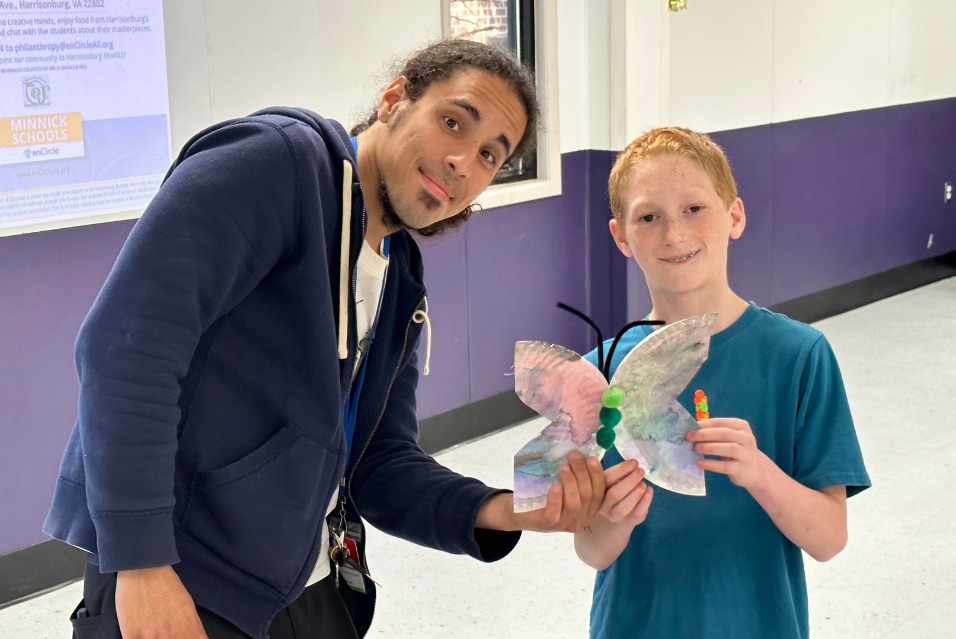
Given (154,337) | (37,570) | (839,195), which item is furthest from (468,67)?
(839,195)

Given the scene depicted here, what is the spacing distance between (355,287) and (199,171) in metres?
0.27

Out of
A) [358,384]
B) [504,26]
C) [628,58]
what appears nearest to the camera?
[358,384]

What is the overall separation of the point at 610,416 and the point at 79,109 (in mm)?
2044

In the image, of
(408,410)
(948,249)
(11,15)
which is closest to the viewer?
(408,410)

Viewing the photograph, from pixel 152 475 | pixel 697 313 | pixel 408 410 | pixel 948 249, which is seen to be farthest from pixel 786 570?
pixel 948 249

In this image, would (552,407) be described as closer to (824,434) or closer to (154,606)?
(824,434)

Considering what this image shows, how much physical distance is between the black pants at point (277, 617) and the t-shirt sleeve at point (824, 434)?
672mm

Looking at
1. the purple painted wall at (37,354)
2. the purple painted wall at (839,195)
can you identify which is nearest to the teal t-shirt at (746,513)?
the purple painted wall at (37,354)

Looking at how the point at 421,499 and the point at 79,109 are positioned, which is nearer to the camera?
the point at 421,499

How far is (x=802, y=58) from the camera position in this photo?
5.41 metres

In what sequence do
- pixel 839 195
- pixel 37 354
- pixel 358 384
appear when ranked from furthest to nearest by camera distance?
pixel 839 195, pixel 37 354, pixel 358 384

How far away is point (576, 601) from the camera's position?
2816mm

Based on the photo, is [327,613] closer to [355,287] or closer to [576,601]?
[355,287]

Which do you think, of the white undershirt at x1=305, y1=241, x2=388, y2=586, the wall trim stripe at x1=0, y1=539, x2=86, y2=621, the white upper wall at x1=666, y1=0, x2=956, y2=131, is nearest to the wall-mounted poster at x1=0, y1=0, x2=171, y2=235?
the wall trim stripe at x1=0, y1=539, x2=86, y2=621
